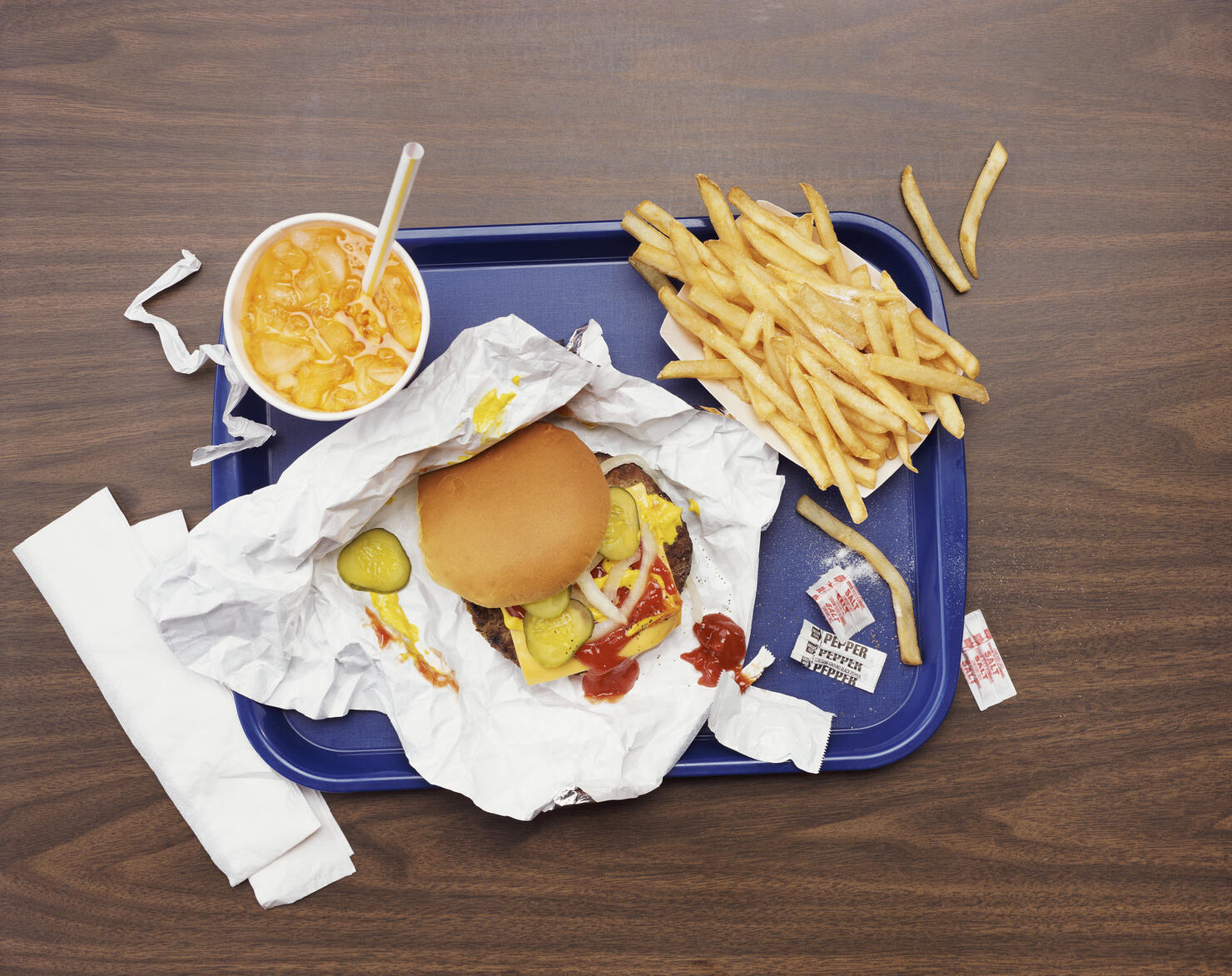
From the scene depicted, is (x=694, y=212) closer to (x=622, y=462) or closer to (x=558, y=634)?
(x=622, y=462)

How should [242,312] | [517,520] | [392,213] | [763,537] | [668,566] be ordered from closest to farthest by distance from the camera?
[392,213]
[242,312]
[517,520]
[668,566]
[763,537]

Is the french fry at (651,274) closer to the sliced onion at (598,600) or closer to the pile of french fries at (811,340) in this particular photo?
the pile of french fries at (811,340)

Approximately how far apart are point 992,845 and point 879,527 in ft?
2.59

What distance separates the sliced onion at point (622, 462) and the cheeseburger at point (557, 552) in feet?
0.06

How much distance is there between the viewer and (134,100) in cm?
187

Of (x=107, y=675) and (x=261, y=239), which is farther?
(x=107, y=675)

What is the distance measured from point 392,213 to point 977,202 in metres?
1.34

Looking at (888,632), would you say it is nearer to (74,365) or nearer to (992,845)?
(992,845)

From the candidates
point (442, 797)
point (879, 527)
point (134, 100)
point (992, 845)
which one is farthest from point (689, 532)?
point (134, 100)

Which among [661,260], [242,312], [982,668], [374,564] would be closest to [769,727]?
[982,668]

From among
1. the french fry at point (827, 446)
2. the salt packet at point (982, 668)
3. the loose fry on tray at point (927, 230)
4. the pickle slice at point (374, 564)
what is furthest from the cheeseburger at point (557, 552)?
the loose fry on tray at point (927, 230)

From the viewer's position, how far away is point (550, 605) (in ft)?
5.44

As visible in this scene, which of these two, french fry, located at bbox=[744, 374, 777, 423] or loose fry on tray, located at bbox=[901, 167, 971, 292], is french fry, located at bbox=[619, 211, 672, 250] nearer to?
french fry, located at bbox=[744, 374, 777, 423]

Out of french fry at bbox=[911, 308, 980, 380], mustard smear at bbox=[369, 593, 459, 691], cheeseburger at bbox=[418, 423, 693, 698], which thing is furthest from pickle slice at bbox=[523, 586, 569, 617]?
french fry at bbox=[911, 308, 980, 380]
